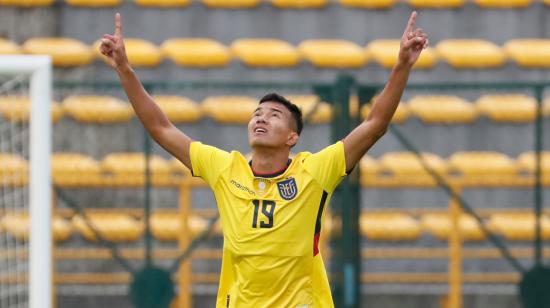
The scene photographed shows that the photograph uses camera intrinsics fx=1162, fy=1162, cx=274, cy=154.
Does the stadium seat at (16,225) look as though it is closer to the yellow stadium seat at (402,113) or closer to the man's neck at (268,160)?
the man's neck at (268,160)

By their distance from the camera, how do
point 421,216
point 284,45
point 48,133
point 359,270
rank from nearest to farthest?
point 48,133
point 359,270
point 421,216
point 284,45

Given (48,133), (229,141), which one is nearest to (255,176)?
(48,133)

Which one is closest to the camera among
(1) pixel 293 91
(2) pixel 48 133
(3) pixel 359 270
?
(2) pixel 48 133

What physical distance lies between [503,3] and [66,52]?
3672 millimetres

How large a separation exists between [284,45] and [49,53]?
6.36 ft

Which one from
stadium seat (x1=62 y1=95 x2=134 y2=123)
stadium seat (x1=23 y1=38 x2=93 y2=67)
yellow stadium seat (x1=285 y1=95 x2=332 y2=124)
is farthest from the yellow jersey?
stadium seat (x1=23 y1=38 x2=93 y2=67)

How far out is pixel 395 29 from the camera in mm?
9875

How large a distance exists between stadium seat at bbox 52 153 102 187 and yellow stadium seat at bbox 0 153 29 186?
53 centimetres

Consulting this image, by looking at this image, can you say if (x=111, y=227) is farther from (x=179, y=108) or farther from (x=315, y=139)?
(x=315, y=139)

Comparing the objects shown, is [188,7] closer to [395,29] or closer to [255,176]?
[395,29]

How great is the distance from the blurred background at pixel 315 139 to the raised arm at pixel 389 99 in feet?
9.11

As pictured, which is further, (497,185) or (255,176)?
(497,185)

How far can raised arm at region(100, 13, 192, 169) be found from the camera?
15.5 feet

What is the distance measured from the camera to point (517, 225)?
27.5 ft
